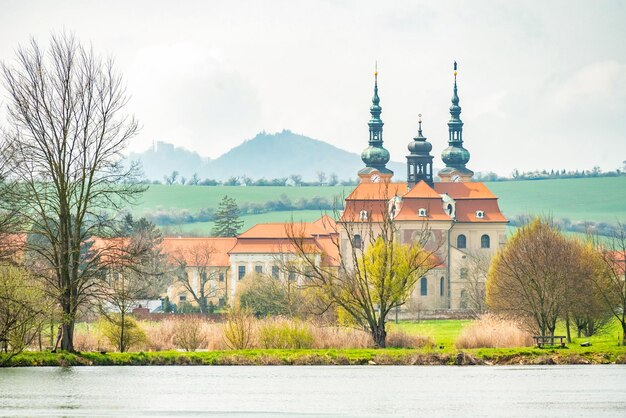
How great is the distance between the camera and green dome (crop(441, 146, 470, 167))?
5295 inches

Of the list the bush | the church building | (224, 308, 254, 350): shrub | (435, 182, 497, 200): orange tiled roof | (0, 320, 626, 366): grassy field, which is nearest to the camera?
(0, 320, 626, 366): grassy field

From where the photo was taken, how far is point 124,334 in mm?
52344

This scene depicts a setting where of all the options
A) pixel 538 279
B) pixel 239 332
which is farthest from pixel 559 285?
pixel 239 332

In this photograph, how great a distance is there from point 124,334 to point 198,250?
74.8m

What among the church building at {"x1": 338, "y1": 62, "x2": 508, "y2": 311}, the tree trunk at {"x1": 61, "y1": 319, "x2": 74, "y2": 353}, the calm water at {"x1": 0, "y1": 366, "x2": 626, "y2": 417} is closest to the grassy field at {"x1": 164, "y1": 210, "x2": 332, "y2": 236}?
the church building at {"x1": 338, "y1": 62, "x2": 508, "y2": 311}

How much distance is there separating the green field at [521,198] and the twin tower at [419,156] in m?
41.6

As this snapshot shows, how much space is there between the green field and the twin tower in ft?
136

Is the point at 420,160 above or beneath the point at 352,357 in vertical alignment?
above

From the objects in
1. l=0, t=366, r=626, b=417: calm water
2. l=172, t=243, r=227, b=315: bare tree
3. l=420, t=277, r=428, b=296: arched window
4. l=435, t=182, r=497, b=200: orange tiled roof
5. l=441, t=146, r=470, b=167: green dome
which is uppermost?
l=441, t=146, r=470, b=167: green dome

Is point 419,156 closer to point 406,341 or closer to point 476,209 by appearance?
point 476,209

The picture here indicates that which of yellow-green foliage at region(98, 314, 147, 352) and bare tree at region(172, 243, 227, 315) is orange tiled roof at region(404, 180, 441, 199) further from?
yellow-green foliage at region(98, 314, 147, 352)

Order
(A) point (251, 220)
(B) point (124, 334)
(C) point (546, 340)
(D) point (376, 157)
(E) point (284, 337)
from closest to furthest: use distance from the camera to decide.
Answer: (E) point (284, 337) → (B) point (124, 334) → (C) point (546, 340) → (D) point (376, 157) → (A) point (251, 220)

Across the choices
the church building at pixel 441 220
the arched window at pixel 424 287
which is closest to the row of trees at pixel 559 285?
the church building at pixel 441 220

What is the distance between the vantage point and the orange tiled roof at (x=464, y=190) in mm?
121188
